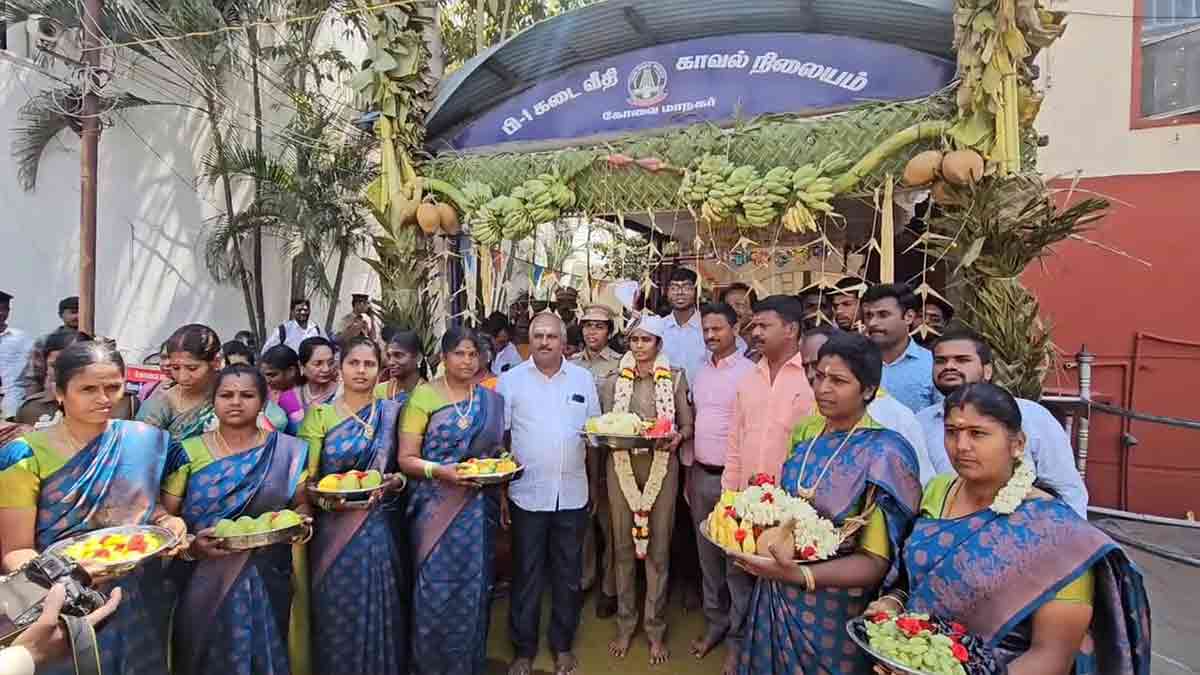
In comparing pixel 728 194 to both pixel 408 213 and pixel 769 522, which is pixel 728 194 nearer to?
pixel 769 522

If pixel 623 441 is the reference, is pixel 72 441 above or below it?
above

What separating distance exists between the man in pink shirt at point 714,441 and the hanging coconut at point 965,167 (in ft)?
4.29

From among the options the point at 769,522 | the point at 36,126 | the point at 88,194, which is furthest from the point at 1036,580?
the point at 36,126

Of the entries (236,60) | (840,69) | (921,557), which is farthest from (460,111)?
(236,60)

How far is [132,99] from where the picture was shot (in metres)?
8.46

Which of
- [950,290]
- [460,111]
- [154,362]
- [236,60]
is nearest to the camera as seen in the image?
[950,290]

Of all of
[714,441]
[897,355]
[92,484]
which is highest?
[897,355]

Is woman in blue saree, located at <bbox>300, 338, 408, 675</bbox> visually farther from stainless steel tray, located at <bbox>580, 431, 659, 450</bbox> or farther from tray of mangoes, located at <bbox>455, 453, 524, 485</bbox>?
stainless steel tray, located at <bbox>580, 431, 659, 450</bbox>

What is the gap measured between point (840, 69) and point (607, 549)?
123 inches

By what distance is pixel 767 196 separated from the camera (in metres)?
3.73

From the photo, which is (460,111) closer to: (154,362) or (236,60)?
(154,362)

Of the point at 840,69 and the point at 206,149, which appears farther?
the point at 206,149

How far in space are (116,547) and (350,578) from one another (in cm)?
112

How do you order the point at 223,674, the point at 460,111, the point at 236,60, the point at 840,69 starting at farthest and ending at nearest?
the point at 236,60 → the point at 460,111 → the point at 840,69 → the point at 223,674
